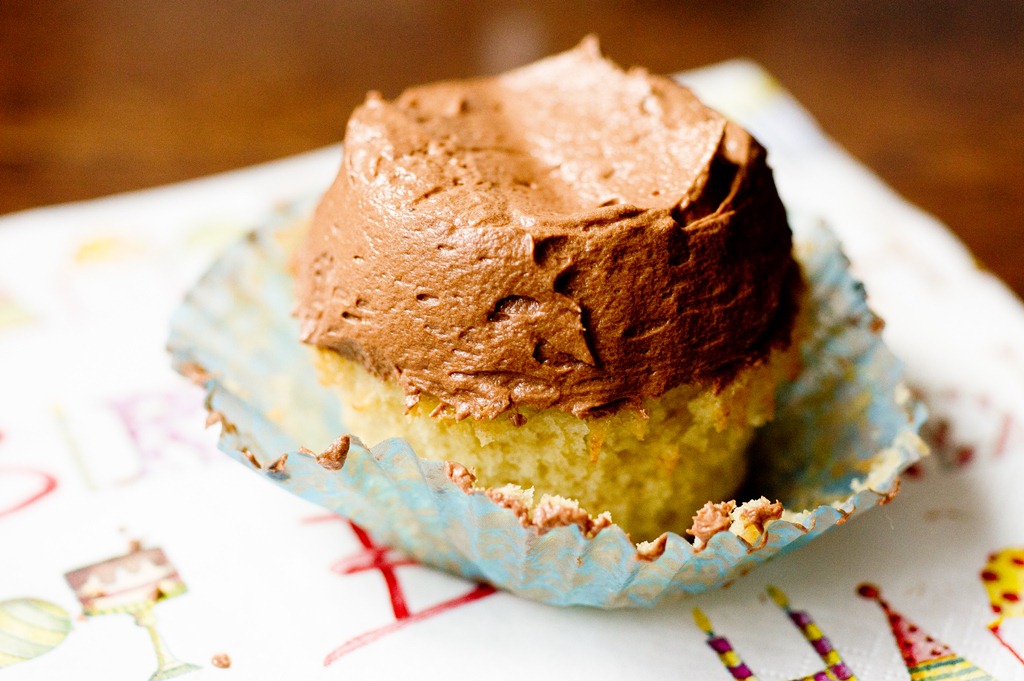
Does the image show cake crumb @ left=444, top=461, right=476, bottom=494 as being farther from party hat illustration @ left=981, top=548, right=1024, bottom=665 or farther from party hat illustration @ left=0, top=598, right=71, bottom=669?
party hat illustration @ left=981, top=548, right=1024, bottom=665

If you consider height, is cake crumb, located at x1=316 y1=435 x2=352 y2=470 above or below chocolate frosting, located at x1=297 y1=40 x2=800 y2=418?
below

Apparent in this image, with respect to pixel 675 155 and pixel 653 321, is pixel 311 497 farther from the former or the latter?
pixel 675 155

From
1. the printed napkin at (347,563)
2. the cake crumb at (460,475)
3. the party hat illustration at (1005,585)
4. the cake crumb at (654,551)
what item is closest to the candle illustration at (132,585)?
the printed napkin at (347,563)

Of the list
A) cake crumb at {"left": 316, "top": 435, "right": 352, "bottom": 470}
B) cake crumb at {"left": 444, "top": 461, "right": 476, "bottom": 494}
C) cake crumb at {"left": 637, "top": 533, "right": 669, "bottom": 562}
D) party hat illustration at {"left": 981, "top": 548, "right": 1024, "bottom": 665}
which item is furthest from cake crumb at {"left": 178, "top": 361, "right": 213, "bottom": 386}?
party hat illustration at {"left": 981, "top": 548, "right": 1024, "bottom": 665}

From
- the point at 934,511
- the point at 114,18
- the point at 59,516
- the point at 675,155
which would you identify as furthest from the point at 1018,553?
the point at 114,18

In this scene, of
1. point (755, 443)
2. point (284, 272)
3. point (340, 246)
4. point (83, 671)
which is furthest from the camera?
point (284, 272)

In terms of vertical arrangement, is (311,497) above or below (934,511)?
above
